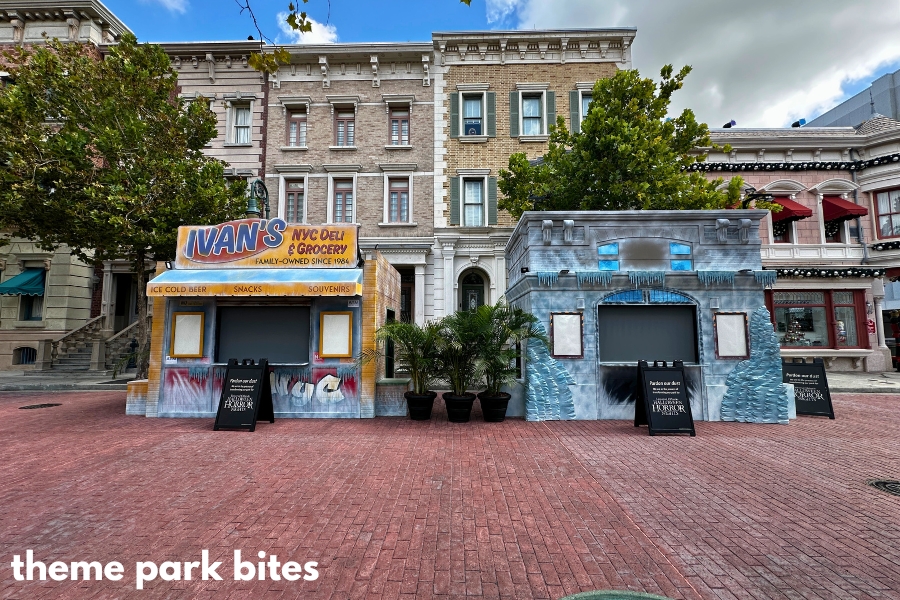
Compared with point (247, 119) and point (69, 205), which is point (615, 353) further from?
point (247, 119)

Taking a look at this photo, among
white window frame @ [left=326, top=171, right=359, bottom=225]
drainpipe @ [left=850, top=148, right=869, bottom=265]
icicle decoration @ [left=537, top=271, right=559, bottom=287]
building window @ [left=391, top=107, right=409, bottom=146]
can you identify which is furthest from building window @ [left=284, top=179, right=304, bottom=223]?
drainpipe @ [left=850, top=148, right=869, bottom=265]

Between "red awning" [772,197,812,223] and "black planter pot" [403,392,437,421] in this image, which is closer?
"black planter pot" [403,392,437,421]

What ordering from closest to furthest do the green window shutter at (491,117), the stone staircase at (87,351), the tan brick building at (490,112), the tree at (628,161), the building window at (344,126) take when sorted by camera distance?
1. the tree at (628,161)
2. the stone staircase at (87,351)
3. the tan brick building at (490,112)
4. the green window shutter at (491,117)
5. the building window at (344,126)

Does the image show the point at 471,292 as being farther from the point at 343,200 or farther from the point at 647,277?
the point at 647,277

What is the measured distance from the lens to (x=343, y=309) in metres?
9.34

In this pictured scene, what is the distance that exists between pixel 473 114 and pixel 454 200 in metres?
4.27

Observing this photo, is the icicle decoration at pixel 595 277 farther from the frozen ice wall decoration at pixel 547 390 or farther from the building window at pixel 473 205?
the building window at pixel 473 205

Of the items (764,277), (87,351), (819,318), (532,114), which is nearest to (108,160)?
(87,351)

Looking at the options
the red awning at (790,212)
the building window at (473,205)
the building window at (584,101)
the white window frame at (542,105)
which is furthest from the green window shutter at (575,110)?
the red awning at (790,212)

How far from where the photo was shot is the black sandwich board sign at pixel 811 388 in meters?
9.23

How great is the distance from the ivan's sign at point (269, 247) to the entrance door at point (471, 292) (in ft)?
32.0

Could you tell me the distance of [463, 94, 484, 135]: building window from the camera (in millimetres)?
18781

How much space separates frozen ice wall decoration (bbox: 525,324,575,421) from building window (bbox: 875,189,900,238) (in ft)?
65.4

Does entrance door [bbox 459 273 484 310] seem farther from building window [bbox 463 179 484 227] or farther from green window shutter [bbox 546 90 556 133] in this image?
green window shutter [bbox 546 90 556 133]
